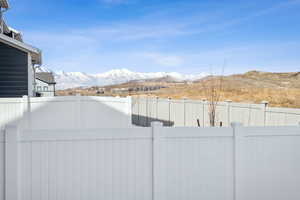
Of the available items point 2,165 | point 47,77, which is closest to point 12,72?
point 2,165

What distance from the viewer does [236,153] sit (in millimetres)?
3227

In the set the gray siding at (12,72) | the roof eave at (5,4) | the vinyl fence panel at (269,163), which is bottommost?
the vinyl fence panel at (269,163)

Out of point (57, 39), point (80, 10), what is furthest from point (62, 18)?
point (57, 39)

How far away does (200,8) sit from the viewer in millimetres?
16016

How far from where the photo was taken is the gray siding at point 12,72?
891 cm

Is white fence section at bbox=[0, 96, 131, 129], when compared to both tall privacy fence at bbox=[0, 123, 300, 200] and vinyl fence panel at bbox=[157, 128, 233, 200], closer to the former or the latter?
tall privacy fence at bbox=[0, 123, 300, 200]

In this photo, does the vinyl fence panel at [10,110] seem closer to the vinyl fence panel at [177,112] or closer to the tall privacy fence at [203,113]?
the tall privacy fence at [203,113]

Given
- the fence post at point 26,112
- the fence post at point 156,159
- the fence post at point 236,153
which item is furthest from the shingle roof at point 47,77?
the fence post at point 236,153

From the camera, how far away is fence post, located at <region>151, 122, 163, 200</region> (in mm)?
3051

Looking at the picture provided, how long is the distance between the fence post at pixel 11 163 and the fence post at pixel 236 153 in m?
2.46

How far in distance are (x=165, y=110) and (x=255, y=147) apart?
10.7 m

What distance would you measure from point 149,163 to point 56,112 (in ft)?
14.9

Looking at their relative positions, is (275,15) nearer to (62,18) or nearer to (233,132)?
(62,18)

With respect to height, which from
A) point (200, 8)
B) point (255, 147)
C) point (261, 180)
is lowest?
point (261, 180)
